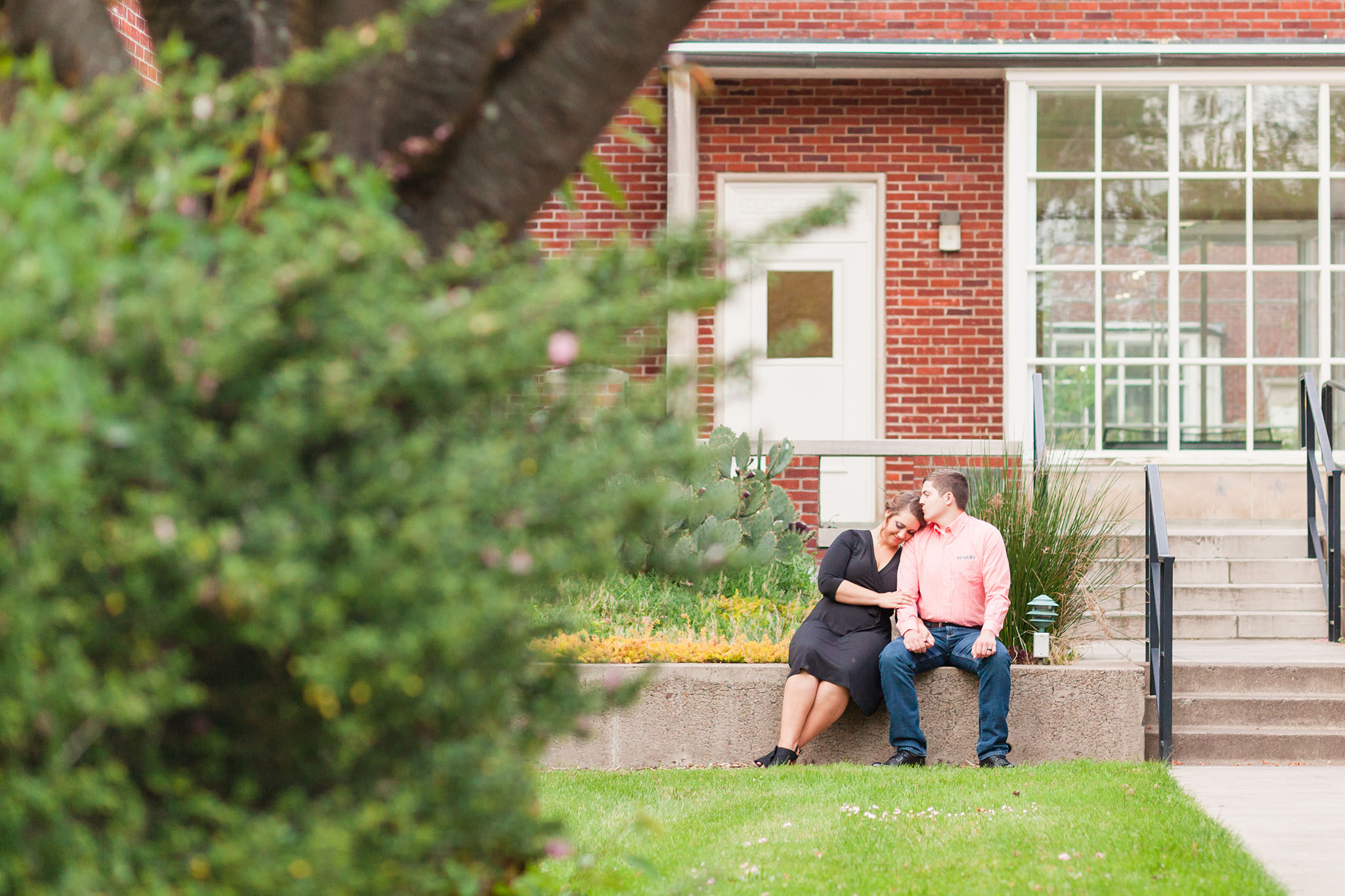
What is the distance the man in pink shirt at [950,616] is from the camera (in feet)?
18.4

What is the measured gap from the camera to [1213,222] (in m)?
9.91

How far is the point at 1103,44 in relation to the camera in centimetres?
952

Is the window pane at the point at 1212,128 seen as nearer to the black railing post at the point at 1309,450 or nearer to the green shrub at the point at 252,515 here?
the black railing post at the point at 1309,450

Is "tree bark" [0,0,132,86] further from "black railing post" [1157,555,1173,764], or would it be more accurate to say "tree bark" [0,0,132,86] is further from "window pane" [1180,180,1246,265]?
"window pane" [1180,180,1246,265]

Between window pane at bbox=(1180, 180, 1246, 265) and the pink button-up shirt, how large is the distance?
5053 millimetres

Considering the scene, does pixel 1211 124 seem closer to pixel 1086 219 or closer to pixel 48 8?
pixel 1086 219

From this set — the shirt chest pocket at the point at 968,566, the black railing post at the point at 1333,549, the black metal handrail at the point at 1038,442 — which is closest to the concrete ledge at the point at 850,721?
the shirt chest pocket at the point at 968,566

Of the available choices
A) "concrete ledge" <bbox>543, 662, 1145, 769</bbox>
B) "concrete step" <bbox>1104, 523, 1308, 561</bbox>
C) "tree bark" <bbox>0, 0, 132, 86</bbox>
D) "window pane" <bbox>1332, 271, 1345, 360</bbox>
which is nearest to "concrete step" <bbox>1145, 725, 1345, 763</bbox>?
"concrete ledge" <bbox>543, 662, 1145, 769</bbox>

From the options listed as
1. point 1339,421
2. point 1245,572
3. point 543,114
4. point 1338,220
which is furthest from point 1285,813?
point 1339,421

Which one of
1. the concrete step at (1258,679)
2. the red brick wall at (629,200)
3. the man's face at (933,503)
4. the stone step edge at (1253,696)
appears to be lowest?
the stone step edge at (1253,696)

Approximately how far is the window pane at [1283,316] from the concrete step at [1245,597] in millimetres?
2779

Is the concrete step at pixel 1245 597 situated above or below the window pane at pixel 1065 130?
below

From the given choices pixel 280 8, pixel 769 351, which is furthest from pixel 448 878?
pixel 280 8

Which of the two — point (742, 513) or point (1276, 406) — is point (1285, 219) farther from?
point (742, 513)
